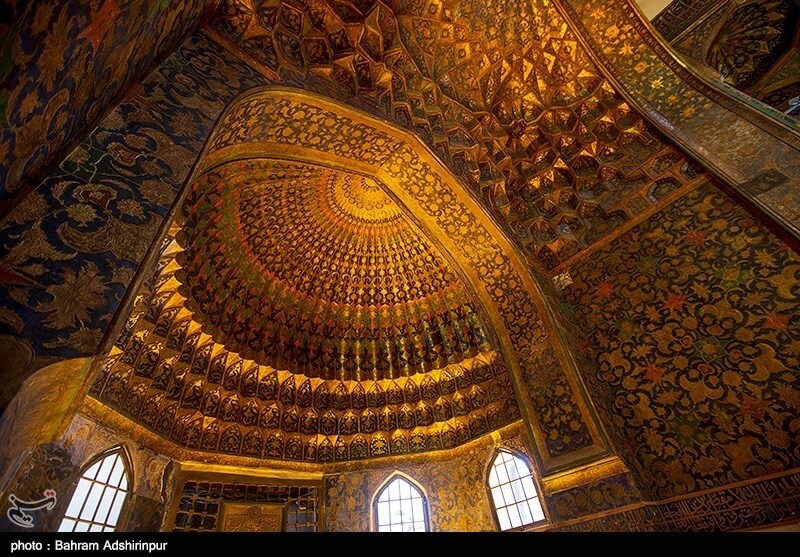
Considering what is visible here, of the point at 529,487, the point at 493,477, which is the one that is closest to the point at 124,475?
the point at 493,477

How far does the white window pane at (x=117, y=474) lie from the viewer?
5.05 meters

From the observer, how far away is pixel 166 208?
2.59m

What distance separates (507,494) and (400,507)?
2131mm

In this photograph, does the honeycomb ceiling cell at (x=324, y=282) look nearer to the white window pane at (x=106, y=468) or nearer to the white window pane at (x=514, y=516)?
the white window pane at (x=106, y=468)

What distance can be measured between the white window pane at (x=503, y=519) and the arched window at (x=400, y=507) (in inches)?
A: 54.8

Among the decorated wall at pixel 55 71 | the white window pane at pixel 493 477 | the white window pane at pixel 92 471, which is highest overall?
the decorated wall at pixel 55 71

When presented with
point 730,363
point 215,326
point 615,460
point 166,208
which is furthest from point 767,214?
point 215,326

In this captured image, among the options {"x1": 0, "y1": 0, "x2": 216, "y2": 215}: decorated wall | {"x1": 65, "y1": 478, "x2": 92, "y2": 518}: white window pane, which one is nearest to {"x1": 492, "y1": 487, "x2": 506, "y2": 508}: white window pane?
{"x1": 65, "y1": 478, "x2": 92, "y2": 518}: white window pane

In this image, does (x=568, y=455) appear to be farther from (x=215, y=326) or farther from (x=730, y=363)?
(x=215, y=326)

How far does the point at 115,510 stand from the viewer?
4.97 metres

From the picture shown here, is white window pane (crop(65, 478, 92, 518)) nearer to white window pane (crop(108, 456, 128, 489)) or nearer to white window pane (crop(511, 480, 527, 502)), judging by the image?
white window pane (crop(108, 456, 128, 489))

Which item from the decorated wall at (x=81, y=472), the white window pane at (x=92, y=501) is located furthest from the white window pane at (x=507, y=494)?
the white window pane at (x=92, y=501)

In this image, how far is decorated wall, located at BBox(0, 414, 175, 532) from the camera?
1.67 m

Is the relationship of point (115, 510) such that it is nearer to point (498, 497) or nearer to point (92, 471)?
point (92, 471)
